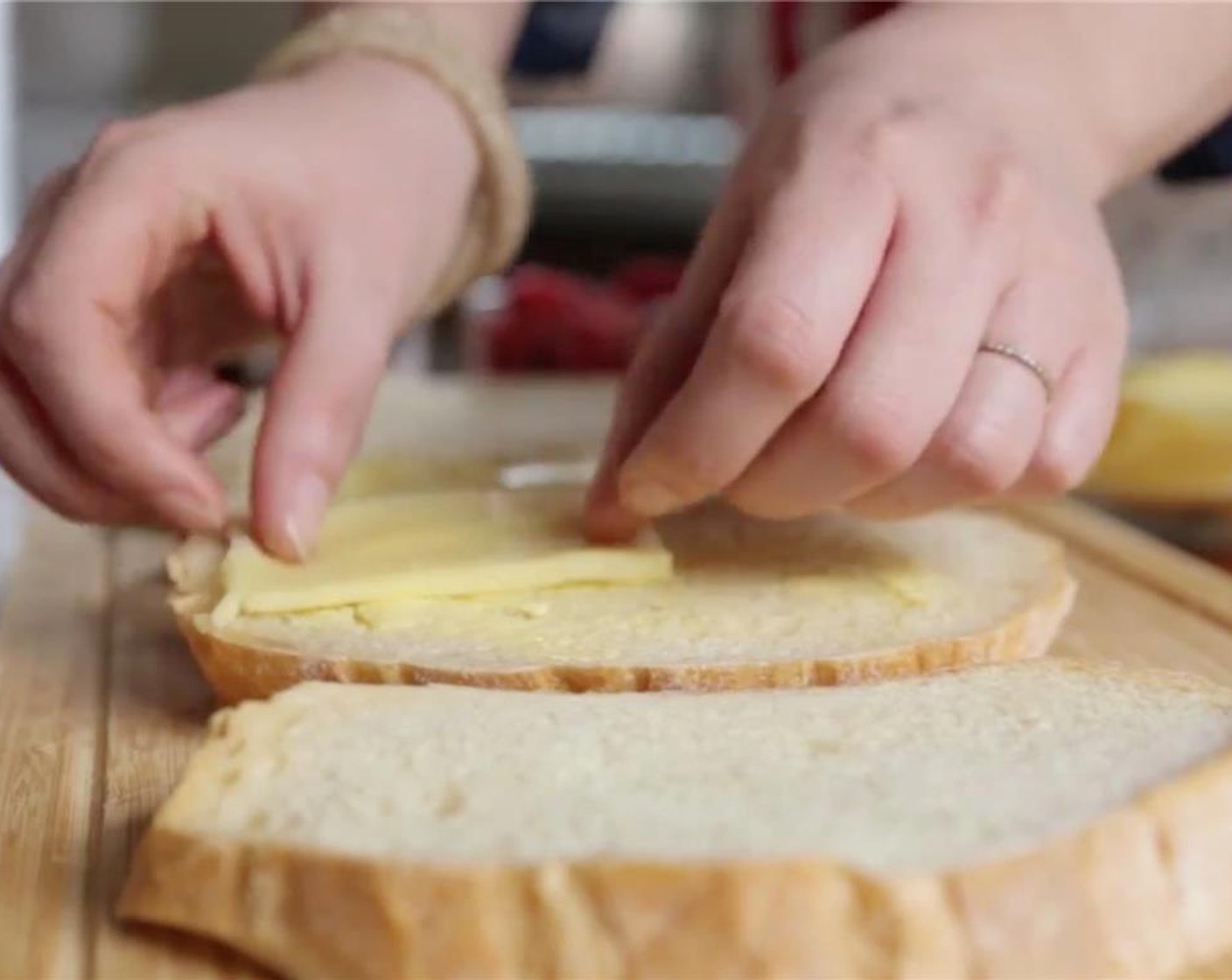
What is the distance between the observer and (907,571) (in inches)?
54.1

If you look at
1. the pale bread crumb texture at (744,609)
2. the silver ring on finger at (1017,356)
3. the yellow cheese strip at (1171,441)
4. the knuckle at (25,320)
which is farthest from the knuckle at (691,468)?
the yellow cheese strip at (1171,441)

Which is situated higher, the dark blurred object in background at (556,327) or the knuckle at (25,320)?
the knuckle at (25,320)

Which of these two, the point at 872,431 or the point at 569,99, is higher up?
the point at 872,431

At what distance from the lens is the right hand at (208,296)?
1.26 meters

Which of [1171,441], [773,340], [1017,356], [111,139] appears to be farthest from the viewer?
[1171,441]

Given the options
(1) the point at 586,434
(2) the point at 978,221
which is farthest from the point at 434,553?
(1) the point at 586,434

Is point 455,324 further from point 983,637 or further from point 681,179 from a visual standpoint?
point 983,637

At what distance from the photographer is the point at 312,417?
129 centimetres

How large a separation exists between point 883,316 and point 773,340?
0.09m

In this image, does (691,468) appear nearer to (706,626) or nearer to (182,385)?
(706,626)

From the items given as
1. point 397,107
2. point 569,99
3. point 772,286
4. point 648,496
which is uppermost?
point 772,286

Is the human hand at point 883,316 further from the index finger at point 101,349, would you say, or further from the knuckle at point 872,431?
the index finger at point 101,349

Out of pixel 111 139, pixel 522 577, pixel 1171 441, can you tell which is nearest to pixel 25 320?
pixel 111 139

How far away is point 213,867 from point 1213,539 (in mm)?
1563
